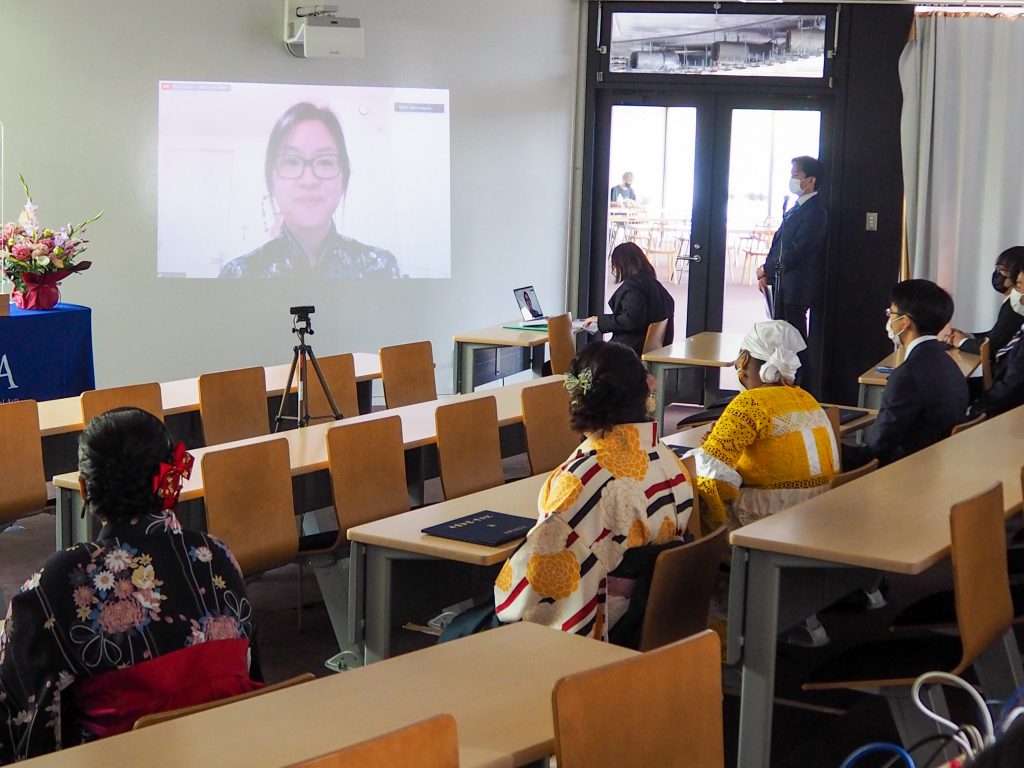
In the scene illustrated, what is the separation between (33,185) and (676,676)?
6.52 meters

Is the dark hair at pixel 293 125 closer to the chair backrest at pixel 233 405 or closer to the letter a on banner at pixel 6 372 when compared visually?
the letter a on banner at pixel 6 372

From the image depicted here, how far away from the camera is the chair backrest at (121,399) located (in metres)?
4.91

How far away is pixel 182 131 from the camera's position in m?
8.11

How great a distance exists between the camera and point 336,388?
6035mm

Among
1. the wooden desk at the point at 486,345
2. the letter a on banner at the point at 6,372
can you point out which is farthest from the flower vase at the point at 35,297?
the wooden desk at the point at 486,345

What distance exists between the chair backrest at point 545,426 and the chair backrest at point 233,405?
4.18ft

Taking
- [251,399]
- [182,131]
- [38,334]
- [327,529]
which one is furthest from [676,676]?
[182,131]

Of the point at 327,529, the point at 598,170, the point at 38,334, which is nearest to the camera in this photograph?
the point at 327,529

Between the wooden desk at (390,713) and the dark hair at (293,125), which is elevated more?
the dark hair at (293,125)

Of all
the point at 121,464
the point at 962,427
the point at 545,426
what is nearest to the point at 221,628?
the point at 121,464

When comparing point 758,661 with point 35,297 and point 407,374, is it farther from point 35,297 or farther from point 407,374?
point 35,297

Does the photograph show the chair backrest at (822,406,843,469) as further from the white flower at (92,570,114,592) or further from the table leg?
the white flower at (92,570,114,592)

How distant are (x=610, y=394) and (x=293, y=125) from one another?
596 cm

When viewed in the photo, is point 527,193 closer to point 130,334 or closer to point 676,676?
point 130,334
